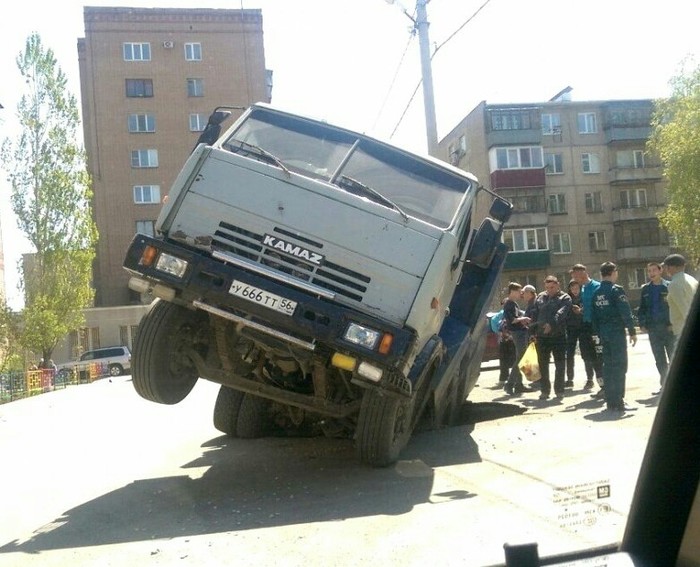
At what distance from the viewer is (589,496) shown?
150 inches

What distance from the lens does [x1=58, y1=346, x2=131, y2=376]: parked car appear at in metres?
35.7

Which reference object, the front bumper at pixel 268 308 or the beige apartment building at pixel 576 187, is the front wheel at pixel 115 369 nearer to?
the beige apartment building at pixel 576 187

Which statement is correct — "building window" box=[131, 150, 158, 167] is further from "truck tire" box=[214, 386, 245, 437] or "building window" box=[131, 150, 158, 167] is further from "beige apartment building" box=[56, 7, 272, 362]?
"truck tire" box=[214, 386, 245, 437]

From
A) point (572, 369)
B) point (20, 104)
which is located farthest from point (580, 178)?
point (20, 104)

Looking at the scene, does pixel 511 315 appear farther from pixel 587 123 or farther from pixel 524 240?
pixel 587 123

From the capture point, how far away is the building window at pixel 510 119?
9608mm

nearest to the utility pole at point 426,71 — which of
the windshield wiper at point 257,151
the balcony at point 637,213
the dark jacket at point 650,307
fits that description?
the dark jacket at point 650,307

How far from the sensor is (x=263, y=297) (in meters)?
5.91

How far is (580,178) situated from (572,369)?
3.80 m

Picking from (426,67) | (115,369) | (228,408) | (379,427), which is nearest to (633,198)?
(379,427)

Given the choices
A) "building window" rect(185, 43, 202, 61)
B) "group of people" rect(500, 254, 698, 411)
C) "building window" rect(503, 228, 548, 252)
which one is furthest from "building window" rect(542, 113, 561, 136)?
"building window" rect(185, 43, 202, 61)

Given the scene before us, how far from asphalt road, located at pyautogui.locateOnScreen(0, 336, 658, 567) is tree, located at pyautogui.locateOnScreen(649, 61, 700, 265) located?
1016 millimetres

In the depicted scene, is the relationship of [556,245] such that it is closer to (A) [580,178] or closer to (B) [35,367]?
(A) [580,178]

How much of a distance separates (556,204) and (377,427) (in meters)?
3.30
